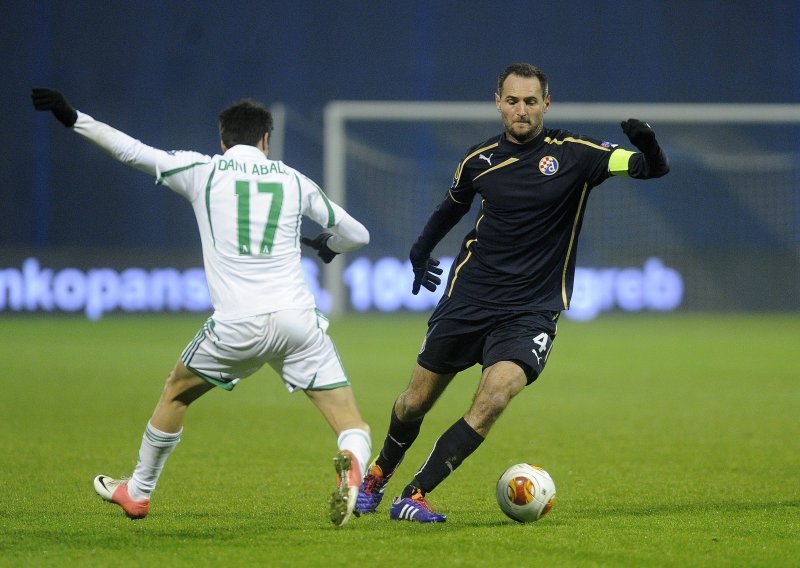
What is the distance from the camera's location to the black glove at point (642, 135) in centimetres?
550

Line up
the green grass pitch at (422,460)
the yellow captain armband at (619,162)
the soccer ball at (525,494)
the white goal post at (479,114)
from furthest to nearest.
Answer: the white goal post at (479,114) → the yellow captain armband at (619,162) → the soccer ball at (525,494) → the green grass pitch at (422,460)

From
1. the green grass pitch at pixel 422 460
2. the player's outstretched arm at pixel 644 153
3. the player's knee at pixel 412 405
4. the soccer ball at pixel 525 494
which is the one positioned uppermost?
the player's outstretched arm at pixel 644 153

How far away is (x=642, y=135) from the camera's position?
550 cm

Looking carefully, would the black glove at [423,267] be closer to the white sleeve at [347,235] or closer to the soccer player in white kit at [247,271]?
the white sleeve at [347,235]

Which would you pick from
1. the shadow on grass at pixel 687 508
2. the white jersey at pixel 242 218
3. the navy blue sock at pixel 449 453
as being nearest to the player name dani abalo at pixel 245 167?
the white jersey at pixel 242 218

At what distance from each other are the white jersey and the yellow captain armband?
4.66ft

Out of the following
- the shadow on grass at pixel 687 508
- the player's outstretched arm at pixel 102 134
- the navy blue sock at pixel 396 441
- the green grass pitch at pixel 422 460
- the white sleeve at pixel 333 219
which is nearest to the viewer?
the green grass pitch at pixel 422 460

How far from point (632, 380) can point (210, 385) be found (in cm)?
854

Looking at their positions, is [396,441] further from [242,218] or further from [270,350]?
[242,218]

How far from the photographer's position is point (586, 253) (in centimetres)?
2495

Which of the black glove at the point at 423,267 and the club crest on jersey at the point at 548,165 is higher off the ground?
the club crest on jersey at the point at 548,165

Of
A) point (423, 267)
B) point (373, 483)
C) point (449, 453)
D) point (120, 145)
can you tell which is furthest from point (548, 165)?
point (120, 145)

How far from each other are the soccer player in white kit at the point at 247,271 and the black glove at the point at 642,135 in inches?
49.7

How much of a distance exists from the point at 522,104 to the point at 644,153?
2.08 ft
